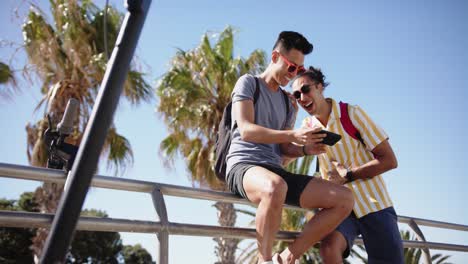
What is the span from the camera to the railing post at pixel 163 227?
85.3 inches

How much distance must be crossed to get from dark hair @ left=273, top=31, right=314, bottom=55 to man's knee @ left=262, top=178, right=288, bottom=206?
1052 millimetres

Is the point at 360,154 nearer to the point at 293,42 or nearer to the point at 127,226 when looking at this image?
the point at 293,42

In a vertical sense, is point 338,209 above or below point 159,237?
above

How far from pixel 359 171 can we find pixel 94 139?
2.21 metres

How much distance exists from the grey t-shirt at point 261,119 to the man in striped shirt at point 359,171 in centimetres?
15

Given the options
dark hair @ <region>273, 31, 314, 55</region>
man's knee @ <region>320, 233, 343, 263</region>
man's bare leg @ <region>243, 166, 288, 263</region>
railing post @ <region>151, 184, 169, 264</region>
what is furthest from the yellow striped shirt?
railing post @ <region>151, 184, 169, 264</region>

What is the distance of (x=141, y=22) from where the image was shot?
1110 millimetres

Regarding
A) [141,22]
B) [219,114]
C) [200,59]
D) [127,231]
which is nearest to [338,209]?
[127,231]

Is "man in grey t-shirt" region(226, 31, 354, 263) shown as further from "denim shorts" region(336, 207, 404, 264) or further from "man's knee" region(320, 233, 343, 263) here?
"denim shorts" region(336, 207, 404, 264)

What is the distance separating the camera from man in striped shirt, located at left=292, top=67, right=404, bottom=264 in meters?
2.84

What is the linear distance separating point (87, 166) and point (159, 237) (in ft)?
4.24

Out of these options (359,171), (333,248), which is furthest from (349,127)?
(333,248)

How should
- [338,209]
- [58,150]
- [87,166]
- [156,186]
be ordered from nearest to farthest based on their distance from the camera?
[87,166] → [58,150] → [156,186] → [338,209]

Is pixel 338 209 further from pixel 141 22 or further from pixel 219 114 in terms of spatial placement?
pixel 219 114
